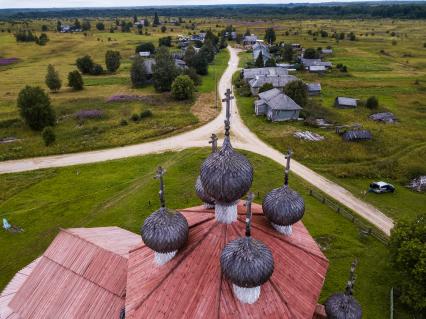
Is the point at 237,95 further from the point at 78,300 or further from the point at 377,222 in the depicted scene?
the point at 78,300

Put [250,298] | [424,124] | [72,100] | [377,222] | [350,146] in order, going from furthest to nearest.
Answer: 1. [72,100]
2. [424,124]
3. [350,146]
4. [377,222]
5. [250,298]

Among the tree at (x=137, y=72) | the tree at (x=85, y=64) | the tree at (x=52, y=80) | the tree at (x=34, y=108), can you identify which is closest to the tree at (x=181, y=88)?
the tree at (x=137, y=72)

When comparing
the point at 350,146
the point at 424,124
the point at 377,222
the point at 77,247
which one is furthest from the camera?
the point at 424,124

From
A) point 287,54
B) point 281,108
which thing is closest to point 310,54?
point 287,54

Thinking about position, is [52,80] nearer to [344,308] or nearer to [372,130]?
[372,130]

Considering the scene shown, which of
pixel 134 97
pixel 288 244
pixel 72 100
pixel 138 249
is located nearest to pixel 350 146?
pixel 288 244

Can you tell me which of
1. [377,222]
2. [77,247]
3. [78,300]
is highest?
[77,247]

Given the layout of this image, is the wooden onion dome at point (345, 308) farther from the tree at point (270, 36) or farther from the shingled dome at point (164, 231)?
the tree at point (270, 36)
